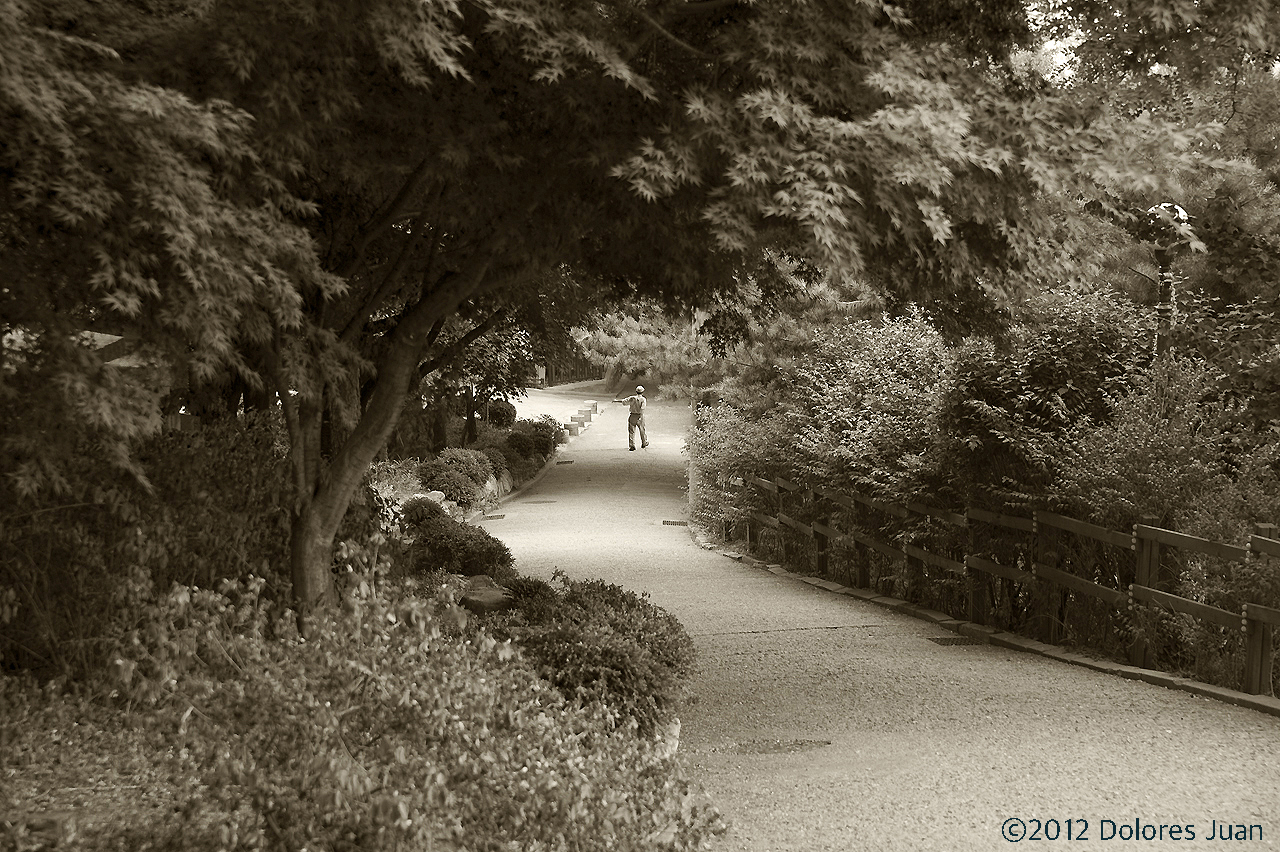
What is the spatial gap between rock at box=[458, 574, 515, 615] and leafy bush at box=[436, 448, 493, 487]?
12.1m

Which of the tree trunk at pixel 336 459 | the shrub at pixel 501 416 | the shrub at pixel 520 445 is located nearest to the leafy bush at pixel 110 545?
the tree trunk at pixel 336 459

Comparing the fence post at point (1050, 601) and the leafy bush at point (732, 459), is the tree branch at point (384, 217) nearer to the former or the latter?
the fence post at point (1050, 601)

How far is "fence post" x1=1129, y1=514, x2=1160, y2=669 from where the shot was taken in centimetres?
836

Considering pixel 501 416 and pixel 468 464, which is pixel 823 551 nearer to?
pixel 468 464

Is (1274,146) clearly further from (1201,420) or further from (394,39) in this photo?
(394,39)

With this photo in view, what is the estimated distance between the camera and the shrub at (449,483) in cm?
2067

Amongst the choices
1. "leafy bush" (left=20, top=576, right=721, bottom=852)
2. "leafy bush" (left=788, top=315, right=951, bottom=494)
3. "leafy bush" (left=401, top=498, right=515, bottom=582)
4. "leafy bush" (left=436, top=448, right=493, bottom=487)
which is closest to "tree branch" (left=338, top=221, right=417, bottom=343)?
"leafy bush" (left=20, top=576, right=721, bottom=852)

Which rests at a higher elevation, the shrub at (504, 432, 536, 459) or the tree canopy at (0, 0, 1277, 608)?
the tree canopy at (0, 0, 1277, 608)

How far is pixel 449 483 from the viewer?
20.8 metres

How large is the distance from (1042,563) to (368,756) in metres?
6.90

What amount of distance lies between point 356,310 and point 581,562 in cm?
790

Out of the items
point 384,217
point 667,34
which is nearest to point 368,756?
point 667,34

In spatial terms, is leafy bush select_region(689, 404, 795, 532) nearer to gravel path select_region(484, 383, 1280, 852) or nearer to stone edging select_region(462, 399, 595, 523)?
stone edging select_region(462, 399, 595, 523)

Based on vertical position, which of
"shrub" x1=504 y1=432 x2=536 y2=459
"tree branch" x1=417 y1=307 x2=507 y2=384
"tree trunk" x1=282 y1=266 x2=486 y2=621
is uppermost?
"tree branch" x1=417 y1=307 x2=507 y2=384
